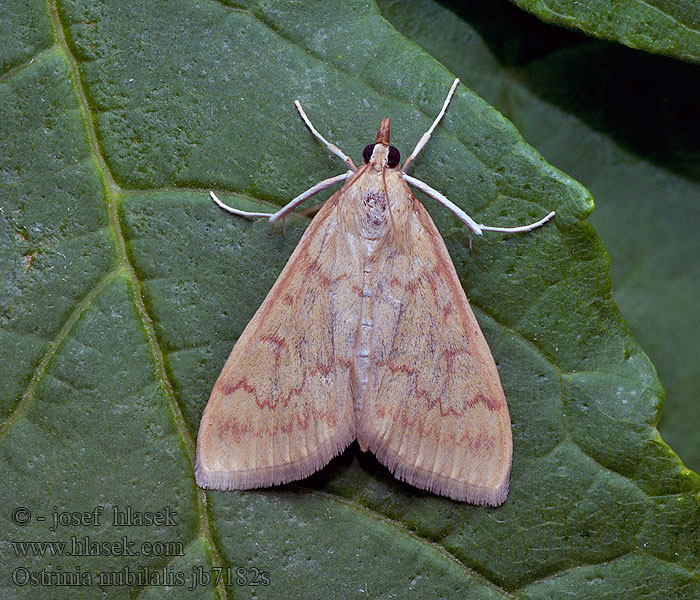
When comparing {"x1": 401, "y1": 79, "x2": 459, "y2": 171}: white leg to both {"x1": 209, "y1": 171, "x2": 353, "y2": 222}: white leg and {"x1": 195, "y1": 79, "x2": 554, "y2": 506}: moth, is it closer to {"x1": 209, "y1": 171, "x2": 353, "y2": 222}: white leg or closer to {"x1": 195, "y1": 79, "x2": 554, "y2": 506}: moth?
{"x1": 195, "y1": 79, "x2": 554, "y2": 506}: moth

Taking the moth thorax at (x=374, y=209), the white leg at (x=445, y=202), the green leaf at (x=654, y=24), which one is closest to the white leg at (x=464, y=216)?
the white leg at (x=445, y=202)

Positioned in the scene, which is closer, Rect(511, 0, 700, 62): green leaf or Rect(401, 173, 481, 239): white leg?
Rect(511, 0, 700, 62): green leaf

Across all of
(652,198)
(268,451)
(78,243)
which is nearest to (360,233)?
(268,451)

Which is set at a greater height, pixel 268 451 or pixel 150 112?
pixel 150 112

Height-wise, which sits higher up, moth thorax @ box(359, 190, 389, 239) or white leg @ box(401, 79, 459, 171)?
white leg @ box(401, 79, 459, 171)

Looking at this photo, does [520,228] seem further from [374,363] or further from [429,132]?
[374,363]

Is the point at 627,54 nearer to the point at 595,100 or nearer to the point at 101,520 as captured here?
the point at 595,100

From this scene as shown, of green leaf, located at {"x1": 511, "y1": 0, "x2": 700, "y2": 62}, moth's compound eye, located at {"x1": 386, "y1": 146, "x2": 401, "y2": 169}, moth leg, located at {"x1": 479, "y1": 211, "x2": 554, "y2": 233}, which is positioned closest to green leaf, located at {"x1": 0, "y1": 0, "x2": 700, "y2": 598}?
moth leg, located at {"x1": 479, "y1": 211, "x2": 554, "y2": 233}

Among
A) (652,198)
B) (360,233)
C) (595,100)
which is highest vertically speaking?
(595,100)
